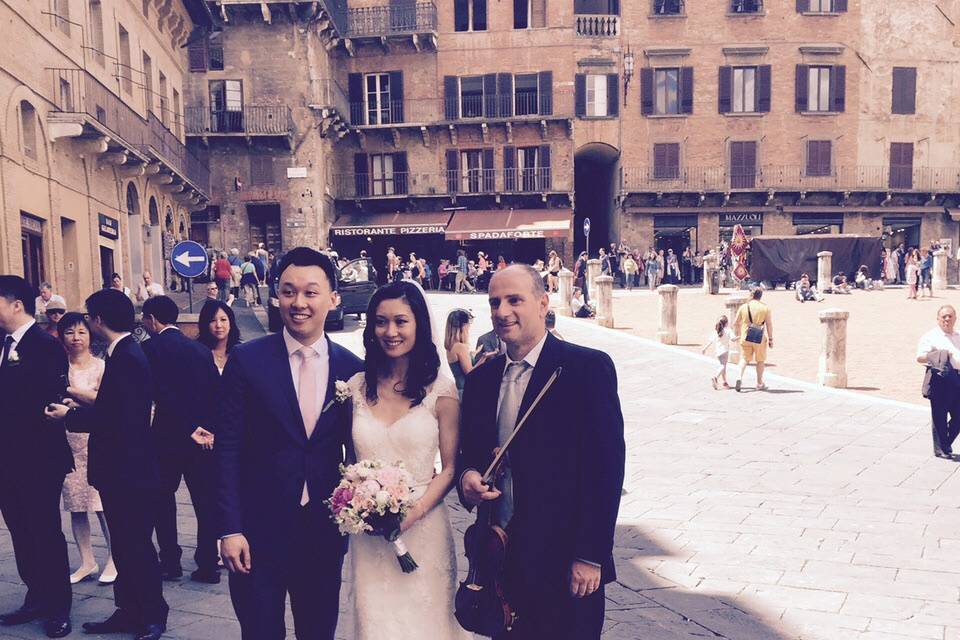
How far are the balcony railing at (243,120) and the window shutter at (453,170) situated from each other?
6631 mm

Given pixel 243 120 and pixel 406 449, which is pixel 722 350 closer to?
pixel 406 449

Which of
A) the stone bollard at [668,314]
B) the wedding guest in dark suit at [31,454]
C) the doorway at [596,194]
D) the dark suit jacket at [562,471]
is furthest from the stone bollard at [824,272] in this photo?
the dark suit jacket at [562,471]

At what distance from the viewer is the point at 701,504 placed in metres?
6.73

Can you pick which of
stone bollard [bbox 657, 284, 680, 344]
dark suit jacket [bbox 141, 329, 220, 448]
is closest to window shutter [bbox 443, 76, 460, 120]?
stone bollard [bbox 657, 284, 680, 344]

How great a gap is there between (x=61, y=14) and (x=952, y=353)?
16950 mm

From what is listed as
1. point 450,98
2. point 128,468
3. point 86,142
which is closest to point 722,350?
point 128,468

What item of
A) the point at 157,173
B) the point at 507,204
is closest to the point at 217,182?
the point at 157,173

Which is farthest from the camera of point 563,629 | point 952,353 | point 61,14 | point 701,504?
point 61,14

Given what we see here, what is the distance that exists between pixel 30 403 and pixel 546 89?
31.6 meters

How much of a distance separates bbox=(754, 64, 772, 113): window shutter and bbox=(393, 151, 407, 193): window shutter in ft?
48.3

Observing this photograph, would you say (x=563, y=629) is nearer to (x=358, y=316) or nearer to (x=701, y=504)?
(x=701, y=504)

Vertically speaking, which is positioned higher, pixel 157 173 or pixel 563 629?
pixel 157 173

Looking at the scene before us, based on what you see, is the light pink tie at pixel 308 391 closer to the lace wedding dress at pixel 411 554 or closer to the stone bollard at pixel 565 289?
the lace wedding dress at pixel 411 554

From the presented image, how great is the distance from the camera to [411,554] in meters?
2.94
